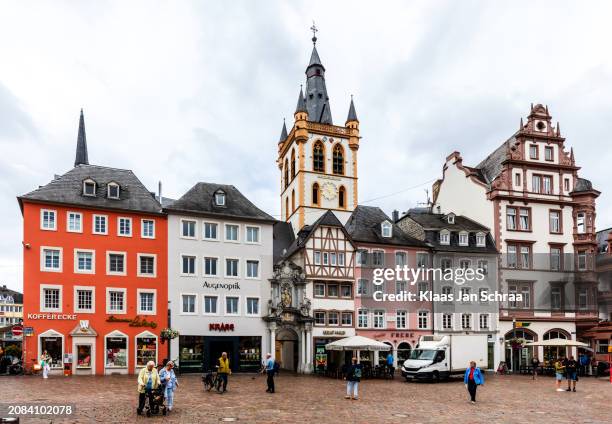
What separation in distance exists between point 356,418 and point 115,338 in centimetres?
2577

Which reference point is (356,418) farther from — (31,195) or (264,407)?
(31,195)

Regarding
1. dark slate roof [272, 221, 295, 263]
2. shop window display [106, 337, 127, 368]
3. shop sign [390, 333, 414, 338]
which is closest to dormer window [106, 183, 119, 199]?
shop window display [106, 337, 127, 368]

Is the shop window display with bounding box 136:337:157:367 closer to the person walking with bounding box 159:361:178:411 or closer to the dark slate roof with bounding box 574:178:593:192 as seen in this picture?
the person walking with bounding box 159:361:178:411

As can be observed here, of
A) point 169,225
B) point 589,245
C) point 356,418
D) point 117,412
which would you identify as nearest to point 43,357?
point 169,225

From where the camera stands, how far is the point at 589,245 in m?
53.3

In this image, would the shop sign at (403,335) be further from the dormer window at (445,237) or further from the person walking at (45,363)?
the person walking at (45,363)

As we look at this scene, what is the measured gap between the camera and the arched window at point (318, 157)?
64.8 metres

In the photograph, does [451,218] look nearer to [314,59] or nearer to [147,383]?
[314,59]

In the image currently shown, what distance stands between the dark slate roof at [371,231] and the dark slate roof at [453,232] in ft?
4.38

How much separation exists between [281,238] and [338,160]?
43.2 feet

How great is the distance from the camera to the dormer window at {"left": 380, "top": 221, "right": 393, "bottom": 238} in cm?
5088

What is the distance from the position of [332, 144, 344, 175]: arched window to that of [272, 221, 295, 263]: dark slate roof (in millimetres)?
8113

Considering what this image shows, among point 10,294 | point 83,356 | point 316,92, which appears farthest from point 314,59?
point 10,294

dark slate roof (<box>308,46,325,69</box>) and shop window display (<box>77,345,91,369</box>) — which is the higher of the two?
dark slate roof (<box>308,46,325,69</box>)
